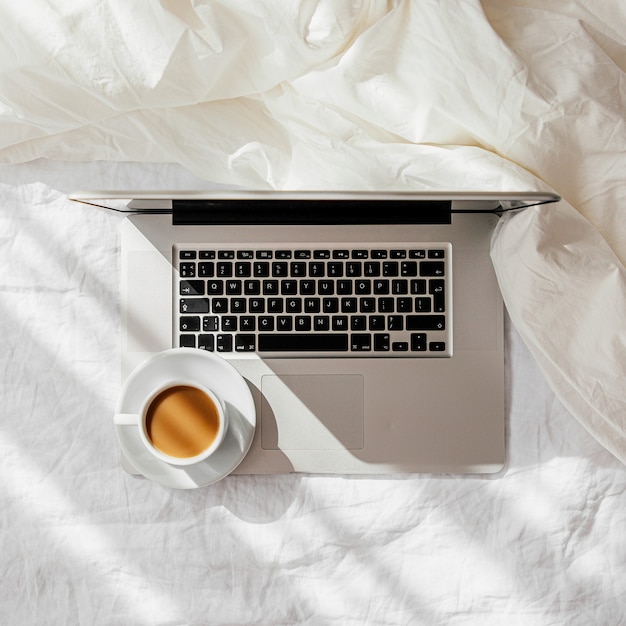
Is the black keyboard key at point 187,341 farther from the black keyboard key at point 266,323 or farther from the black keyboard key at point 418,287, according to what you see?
the black keyboard key at point 418,287

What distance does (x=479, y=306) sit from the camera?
0.67 m

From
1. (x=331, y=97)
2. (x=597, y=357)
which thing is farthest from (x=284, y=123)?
(x=597, y=357)

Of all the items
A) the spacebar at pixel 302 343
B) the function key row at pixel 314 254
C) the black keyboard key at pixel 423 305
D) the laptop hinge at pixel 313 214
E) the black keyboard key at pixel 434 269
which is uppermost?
the laptop hinge at pixel 313 214

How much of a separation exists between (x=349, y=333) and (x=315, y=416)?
10cm

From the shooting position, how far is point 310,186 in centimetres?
68

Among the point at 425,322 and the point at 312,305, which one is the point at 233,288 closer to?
the point at 312,305

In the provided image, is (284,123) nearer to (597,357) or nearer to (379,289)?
(379,289)

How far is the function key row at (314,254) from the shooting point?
67 centimetres

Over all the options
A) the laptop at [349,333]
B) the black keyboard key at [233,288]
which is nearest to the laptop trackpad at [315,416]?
the laptop at [349,333]

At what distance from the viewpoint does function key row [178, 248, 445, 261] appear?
0.67m

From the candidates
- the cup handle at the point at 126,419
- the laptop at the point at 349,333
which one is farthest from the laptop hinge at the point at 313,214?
the cup handle at the point at 126,419

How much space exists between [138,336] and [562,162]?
19.0 inches

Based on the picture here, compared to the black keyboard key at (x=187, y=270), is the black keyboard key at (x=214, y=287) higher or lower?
lower

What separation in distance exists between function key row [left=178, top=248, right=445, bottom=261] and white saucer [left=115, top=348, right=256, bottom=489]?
0.11 metres
